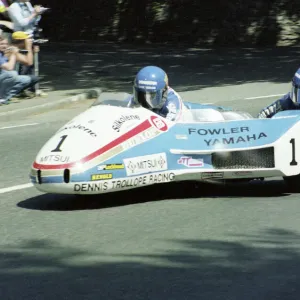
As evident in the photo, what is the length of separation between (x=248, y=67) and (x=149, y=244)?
592 inches

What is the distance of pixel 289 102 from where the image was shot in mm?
9961

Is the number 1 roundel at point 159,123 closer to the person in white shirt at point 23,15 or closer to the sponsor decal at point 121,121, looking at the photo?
the sponsor decal at point 121,121

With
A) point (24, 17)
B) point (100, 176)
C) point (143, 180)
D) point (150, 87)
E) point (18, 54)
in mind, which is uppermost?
point (24, 17)

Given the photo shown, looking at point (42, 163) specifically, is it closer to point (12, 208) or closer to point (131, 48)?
point (12, 208)

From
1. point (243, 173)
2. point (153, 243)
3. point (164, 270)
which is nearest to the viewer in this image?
point (164, 270)

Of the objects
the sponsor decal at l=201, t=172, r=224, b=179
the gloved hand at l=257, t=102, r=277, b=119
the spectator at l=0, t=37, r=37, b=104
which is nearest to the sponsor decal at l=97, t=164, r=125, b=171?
the sponsor decal at l=201, t=172, r=224, b=179

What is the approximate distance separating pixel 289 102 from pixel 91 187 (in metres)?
2.59

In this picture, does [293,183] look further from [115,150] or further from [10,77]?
[10,77]

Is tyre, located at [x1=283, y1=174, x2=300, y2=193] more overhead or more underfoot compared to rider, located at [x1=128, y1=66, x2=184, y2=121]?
more underfoot

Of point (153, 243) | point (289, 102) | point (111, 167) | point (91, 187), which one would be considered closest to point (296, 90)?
point (289, 102)

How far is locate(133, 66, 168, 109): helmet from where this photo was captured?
934 centimetres

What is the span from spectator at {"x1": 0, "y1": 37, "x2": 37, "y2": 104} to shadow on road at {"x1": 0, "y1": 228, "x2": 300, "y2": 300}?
8.98m

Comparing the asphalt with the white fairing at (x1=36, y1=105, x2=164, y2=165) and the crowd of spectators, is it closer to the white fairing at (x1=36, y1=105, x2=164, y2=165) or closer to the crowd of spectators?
the white fairing at (x1=36, y1=105, x2=164, y2=165)

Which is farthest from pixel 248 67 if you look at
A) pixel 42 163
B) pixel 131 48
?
pixel 42 163
